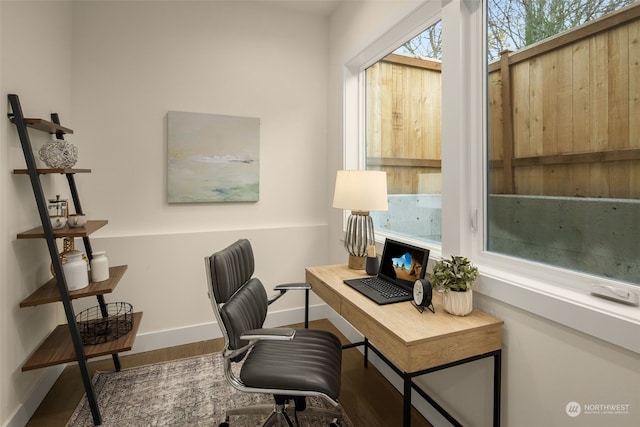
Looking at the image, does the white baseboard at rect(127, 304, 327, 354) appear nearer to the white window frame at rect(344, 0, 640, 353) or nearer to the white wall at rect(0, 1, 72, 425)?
the white wall at rect(0, 1, 72, 425)

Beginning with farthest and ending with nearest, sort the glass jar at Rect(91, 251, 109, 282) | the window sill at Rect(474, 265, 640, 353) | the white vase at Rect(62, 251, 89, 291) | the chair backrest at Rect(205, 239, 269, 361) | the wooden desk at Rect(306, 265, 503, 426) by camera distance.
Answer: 1. the glass jar at Rect(91, 251, 109, 282)
2. the white vase at Rect(62, 251, 89, 291)
3. the chair backrest at Rect(205, 239, 269, 361)
4. the wooden desk at Rect(306, 265, 503, 426)
5. the window sill at Rect(474, 265, 640, 353)

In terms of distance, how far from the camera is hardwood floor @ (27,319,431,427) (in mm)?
1915

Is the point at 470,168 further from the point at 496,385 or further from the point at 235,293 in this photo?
the point at 235,293

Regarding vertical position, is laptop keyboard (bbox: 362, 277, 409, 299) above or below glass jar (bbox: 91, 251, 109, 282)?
below

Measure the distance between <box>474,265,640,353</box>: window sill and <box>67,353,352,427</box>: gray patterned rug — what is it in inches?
45.4

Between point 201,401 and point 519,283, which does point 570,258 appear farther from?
point 201,401

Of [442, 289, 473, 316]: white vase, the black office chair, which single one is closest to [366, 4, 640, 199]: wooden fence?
[442, 289, 473, 316]: white vase

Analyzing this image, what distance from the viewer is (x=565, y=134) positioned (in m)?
1.35

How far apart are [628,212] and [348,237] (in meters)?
1.46

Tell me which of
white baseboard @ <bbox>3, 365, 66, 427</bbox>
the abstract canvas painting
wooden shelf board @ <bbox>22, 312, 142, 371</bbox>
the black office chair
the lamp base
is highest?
the abstract canvas painting

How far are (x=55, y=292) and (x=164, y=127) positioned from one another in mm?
1445

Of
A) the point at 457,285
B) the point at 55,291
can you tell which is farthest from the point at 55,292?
the point at 457,285

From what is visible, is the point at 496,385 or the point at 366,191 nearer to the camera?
the point at 496,385

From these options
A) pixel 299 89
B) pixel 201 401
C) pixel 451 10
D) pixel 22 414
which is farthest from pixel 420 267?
pixel 22 414
